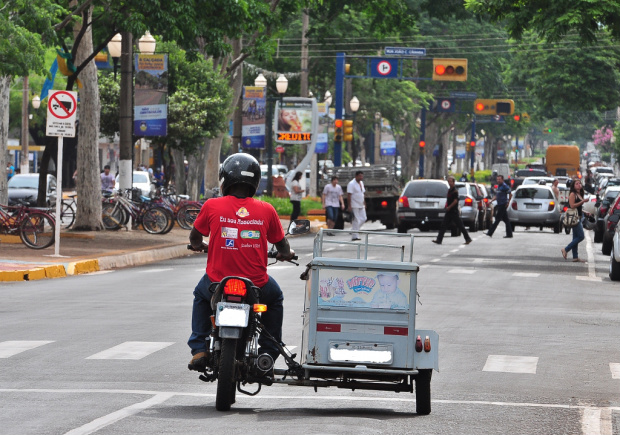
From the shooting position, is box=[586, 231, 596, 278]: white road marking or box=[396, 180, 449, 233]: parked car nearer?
box=[586, 231, 596, 278]: white road marking

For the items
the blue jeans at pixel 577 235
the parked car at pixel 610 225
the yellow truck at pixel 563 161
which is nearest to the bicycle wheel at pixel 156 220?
the blue jeans at pixel 577 235

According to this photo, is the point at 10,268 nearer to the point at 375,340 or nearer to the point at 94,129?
the point at 94,129

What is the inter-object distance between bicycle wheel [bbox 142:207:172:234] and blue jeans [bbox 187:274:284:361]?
76.2 ft

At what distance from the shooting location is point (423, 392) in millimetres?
9023

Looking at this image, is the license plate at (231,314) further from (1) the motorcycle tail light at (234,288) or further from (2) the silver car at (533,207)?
(2) the silver car at (533,207)

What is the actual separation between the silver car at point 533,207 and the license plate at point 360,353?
3483cm

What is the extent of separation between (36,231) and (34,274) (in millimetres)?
4818

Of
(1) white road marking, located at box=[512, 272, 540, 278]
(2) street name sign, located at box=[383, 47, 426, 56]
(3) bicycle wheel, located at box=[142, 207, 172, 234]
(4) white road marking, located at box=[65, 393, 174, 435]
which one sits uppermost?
(2) street name sign, located at box=[383, 47, 426, 56]

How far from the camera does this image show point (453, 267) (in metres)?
25.6

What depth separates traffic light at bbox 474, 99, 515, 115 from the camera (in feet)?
237

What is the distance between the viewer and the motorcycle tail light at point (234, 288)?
8.51 meters

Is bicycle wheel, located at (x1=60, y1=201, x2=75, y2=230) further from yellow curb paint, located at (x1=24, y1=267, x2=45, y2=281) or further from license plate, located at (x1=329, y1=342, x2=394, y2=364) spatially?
license plate, located at (x1=329, y1=342, x2=394, y2=364)

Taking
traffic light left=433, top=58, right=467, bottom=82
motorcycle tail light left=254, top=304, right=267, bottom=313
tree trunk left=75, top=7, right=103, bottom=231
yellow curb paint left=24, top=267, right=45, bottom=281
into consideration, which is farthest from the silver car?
motorcycle tail light left=254, top=304, right=267, bottom=313

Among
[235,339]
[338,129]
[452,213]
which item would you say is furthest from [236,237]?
[338,129]
